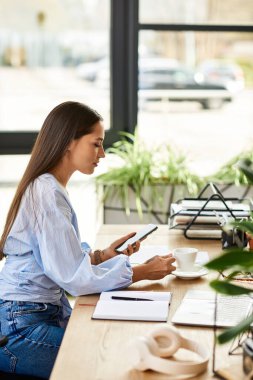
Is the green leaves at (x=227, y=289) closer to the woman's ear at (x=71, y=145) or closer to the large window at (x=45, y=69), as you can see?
the woman's ear at (x=71, y=145)

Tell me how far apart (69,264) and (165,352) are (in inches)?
23.6

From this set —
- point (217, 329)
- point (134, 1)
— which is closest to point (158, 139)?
point (134, 1)

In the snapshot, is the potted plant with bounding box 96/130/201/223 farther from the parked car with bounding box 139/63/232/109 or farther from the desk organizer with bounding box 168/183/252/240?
the desk organizer with bounding box 168/183/252/240

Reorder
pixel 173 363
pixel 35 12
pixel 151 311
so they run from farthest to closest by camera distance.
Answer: pixel 35 12, pixel 151 311, pixel 173 363

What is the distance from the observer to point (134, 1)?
438 cm

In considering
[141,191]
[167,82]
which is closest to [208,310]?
[141,191]

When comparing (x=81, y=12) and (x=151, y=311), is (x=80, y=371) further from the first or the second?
(x=81, y=12)

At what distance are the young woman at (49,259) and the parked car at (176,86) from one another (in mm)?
2109

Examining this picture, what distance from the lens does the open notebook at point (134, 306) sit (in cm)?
198

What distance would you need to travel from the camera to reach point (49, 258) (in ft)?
7.17

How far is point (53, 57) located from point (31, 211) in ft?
7.71

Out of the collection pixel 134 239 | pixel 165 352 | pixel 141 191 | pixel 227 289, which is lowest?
pixel 141 191

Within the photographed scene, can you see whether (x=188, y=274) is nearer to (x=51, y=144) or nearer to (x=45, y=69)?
(x=51, y=144)

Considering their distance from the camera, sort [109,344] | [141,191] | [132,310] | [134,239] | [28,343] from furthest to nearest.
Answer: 1. [141,191]
2. [134,239]
3. [28,343]
4. [132,310]
5. [109,344]
